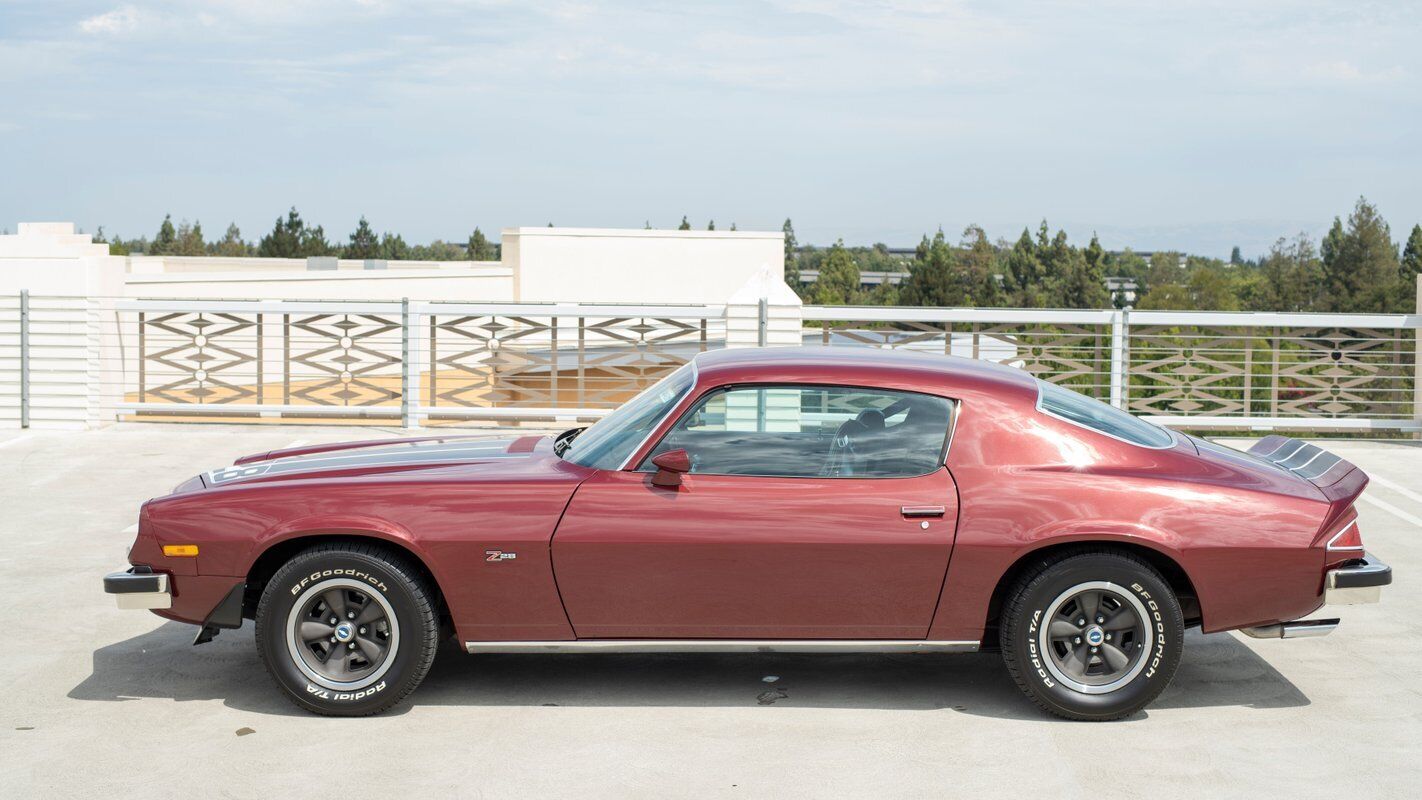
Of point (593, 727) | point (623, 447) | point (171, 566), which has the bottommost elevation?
point (593, 727)

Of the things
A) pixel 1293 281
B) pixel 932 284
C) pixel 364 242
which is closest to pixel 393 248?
pixel 364 242

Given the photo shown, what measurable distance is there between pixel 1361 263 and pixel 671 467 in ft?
340

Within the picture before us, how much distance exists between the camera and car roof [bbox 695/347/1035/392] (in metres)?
5.48

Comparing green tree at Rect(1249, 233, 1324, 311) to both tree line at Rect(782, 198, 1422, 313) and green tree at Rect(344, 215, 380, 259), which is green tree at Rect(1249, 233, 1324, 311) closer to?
tree line at Rect(782, 198, 1422, 313)

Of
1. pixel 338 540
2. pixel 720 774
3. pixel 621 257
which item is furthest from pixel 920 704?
pixel 621 257

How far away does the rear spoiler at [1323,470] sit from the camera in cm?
535

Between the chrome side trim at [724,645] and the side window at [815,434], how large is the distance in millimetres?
628

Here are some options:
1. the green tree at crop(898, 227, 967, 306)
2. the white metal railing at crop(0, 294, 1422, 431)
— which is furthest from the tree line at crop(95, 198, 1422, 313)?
the white metal railing at crop(0, 294, 1422, 431)

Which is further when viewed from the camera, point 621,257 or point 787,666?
point 621,257

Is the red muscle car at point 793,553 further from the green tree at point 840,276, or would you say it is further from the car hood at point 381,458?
the green tree at point 840,276

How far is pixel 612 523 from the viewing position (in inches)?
206

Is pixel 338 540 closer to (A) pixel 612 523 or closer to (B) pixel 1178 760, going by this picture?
(A) pixel 612 523

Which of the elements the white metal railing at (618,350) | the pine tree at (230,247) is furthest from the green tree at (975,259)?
the white metal railing at (618,350)

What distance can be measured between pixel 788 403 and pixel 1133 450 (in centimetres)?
133
